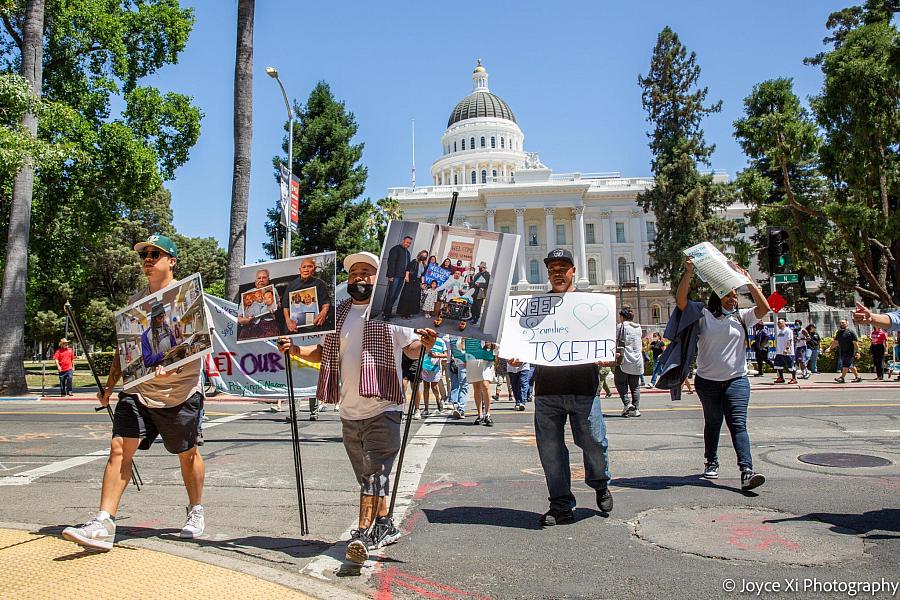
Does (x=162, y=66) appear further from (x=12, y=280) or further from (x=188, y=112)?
(x=12, y=280)

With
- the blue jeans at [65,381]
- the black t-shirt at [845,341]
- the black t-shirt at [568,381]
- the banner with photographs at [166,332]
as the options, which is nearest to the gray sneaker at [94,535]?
the banner with photographs at [166,332]

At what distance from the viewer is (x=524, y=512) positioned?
5504 millimetres

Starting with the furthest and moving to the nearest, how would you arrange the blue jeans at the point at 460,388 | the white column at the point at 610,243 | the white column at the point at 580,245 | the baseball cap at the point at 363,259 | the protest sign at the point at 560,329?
the white column at the point at 610,243
the white column at the point at 580,245
the blue jeans at the point at 460,388
the protest sign at the point at 560,329
the baseball cap at the point at 363,259

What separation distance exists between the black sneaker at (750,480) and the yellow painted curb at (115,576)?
3.81 meters

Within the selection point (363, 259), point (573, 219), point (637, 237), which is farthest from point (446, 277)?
point (637, 237)

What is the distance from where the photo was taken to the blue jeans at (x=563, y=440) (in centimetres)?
516

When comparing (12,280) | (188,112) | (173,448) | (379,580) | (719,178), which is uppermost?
(719,178)

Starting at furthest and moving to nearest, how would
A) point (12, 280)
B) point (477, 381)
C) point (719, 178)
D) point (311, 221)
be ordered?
point (719, 178) < point (311, 221) < point (12, 280) < point (477, 381)

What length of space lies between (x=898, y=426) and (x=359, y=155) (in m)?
39.6

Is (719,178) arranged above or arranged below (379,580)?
above

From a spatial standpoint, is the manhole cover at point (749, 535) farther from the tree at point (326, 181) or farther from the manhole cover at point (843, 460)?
the tree at point (326, 181)

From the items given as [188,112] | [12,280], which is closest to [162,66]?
[188,112]

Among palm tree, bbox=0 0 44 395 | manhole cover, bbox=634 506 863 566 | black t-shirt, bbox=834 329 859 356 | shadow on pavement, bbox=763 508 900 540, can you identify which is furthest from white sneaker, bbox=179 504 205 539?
black t-shirt, bbox=834 329 859 356

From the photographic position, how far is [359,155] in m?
46.0
